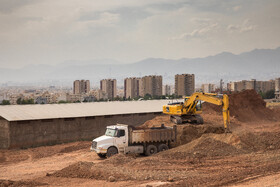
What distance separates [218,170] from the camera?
19.8 meters

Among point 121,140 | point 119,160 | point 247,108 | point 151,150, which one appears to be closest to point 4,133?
point 121,140

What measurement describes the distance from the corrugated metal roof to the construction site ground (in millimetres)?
3427

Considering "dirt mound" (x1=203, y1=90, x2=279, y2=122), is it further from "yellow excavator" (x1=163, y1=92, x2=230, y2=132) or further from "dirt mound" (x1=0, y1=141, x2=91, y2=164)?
"dirt mound" (x1=0, y1=141, x2=91, y2=164)

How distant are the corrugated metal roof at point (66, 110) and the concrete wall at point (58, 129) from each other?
50 centimetres

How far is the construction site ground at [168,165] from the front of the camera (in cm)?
1770

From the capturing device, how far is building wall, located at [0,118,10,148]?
31.5 meters

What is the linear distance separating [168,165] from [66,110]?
775 inches

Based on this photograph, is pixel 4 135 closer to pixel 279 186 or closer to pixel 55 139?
pixel 55 139

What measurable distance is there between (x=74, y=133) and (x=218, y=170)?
61.5 feet

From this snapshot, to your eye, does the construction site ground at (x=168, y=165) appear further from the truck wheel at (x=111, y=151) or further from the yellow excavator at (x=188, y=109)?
the yellow excavator at (x=188, y=109)

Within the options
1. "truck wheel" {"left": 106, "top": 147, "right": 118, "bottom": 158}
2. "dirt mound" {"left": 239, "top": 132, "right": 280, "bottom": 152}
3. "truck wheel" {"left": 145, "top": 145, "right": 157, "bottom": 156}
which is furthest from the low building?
"dirt mound" {"left": 239, "top": 132, "right": 280, "bottom": 152}

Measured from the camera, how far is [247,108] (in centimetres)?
5503

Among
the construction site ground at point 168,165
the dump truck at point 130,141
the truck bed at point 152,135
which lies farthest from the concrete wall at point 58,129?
the truck bed at point 152,135

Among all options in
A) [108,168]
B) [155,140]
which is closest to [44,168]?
[108,168]
